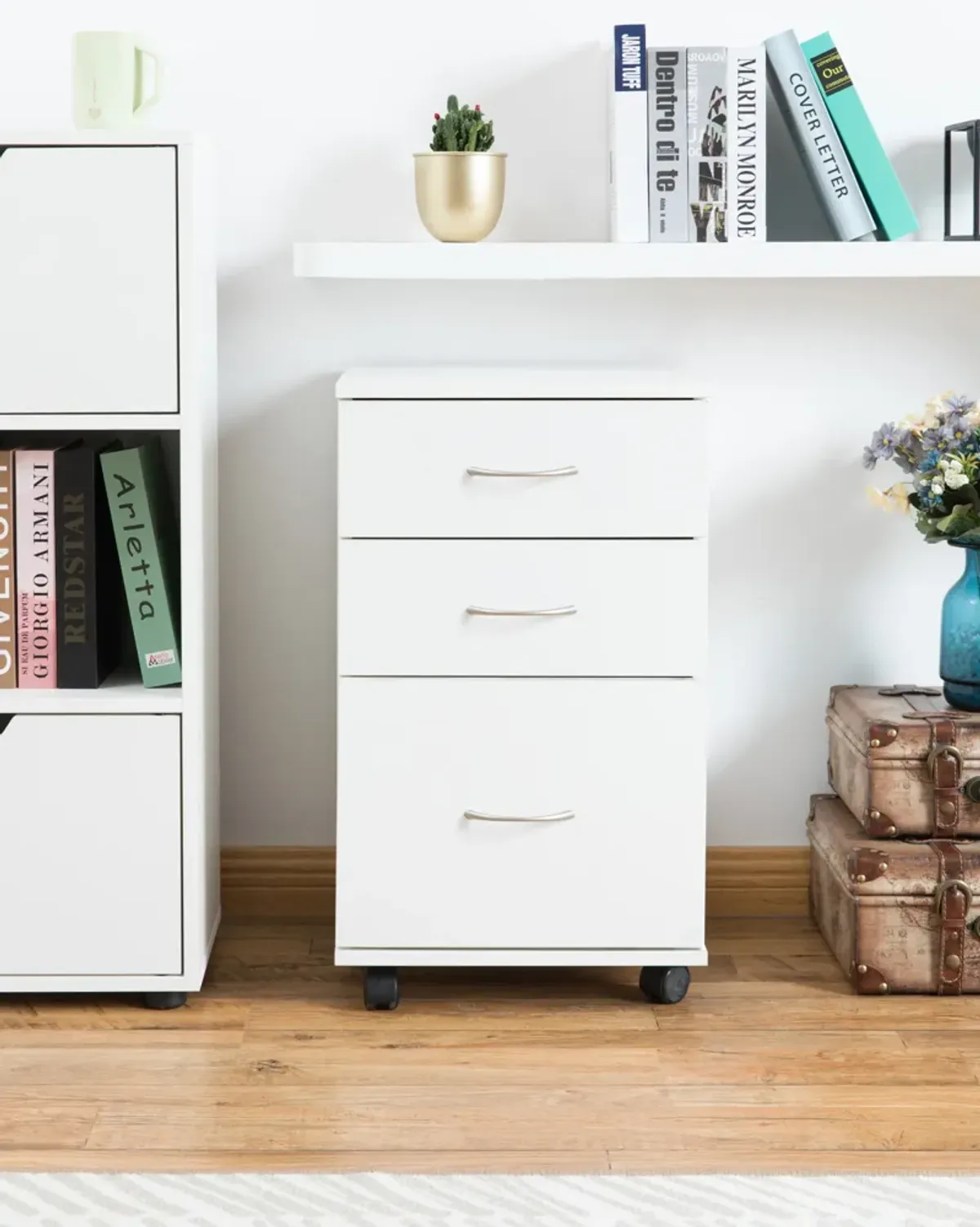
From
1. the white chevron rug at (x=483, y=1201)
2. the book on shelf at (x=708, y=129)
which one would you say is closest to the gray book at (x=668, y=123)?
the book on shelf at (x=708, y=129)

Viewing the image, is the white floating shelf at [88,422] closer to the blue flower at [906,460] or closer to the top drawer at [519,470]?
the top drawer at [519,470]

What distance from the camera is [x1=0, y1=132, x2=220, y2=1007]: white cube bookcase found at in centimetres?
177

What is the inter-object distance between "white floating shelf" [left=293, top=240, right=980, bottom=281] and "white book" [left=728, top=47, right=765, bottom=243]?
33 millimetres

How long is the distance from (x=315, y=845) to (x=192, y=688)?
471 mm

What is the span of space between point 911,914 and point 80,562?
45.9 inches

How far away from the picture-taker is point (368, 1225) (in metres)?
1.42

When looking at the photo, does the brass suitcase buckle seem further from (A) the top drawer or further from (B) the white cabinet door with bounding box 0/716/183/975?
(B) the white cabinet door with bounding box 0/716/183/975

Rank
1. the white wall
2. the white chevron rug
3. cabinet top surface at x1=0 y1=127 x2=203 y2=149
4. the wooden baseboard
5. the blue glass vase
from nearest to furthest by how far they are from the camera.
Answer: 1. the white chevron rug
2. cabinet top surface at x1=0 y1=127 x2=203 y2=149
3. the blue glass vase
4. the white wall
5. the wooden baseboard

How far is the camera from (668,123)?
1945mm

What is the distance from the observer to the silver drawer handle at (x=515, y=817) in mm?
1854

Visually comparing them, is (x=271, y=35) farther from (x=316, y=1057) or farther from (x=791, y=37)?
(x=316, y=1057)

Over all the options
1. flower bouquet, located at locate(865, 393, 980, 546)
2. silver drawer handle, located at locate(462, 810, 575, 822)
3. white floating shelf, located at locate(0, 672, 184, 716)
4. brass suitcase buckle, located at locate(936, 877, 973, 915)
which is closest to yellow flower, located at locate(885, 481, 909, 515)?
flower bouquet, located at locate(865, 393, 980, 546)

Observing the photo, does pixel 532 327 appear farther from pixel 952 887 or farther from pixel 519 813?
pixel 952 887

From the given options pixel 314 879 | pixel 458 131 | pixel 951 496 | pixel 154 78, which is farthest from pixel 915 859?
pixel 154 78
